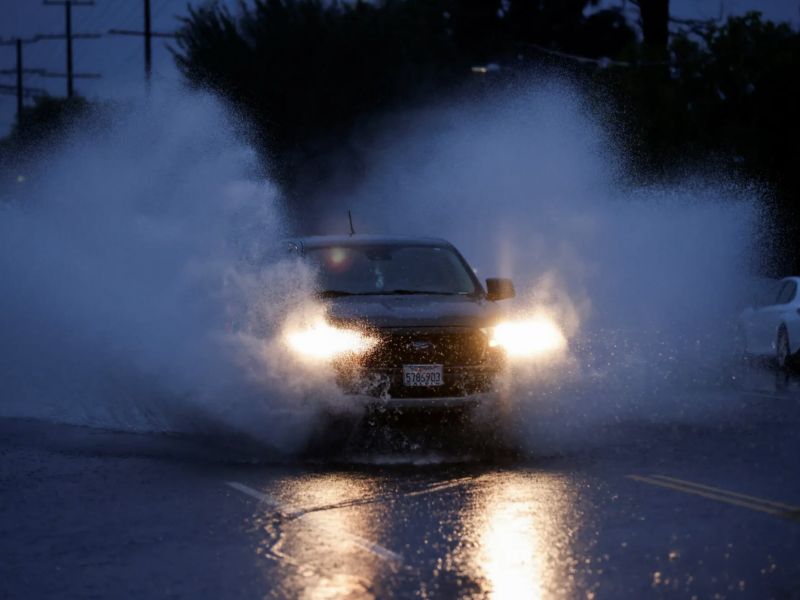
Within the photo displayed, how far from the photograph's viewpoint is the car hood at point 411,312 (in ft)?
33.9

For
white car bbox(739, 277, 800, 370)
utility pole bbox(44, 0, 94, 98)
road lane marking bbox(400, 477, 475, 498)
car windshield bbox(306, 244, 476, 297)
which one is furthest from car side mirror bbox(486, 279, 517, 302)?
utility pole bbox(44, 0, 94, 98)

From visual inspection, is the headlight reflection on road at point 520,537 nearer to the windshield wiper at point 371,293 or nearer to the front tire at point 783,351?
the windshield wiper at point 371,293

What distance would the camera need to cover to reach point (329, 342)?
10266 millimetres

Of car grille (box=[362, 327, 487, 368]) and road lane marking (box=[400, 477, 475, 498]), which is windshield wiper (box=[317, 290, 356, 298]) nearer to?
car grille (box=[362, 327, 487, 368])

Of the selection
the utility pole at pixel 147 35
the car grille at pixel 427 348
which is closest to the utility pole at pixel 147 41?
the utility pole at pixel 147 35

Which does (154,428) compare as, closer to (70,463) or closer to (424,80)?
(70,463)

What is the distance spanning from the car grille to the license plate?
1.6 inches

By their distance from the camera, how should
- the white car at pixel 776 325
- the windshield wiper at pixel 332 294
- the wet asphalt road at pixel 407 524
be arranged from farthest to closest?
1. the white car at pixel 776 325
2. the windshield wiper at pixel 332 294
3. the wet asphalt road at pixel 407 524

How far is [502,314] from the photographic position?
11.1 meters

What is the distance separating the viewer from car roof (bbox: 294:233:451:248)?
12.5 metres

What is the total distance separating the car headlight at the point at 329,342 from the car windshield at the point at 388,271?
1.02 meters

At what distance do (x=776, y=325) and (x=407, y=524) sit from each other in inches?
506

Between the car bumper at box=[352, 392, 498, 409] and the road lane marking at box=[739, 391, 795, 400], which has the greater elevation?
the car bumper at box=[352, 392, 498, 409]

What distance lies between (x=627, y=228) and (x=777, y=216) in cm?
1124
